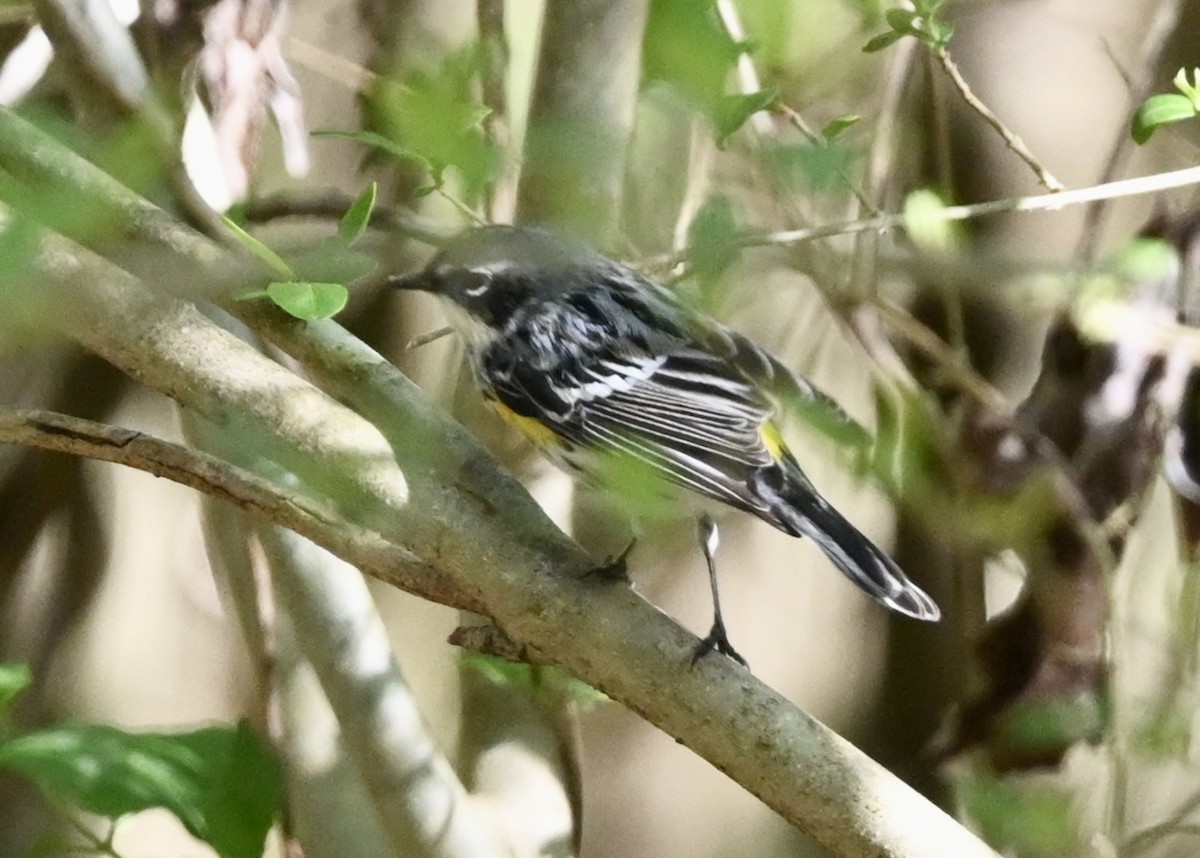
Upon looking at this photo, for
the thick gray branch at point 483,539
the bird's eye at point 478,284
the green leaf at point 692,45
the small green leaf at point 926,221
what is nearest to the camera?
the green leaf at point 692,45

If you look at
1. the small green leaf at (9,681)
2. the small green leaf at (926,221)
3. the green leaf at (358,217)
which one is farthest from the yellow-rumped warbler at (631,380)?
the small green leaf at (9,681)

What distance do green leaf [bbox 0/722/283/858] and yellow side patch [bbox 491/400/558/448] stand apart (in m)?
0.25

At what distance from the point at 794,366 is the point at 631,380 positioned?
1.45ft

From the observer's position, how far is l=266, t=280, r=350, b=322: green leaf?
389 millimetres

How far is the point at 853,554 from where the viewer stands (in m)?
0.62

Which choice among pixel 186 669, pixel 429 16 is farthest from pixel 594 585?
pixel 186 669

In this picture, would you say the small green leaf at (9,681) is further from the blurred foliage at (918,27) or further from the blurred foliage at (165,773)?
the blurred foliage at (918,27)

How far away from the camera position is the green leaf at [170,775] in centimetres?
63

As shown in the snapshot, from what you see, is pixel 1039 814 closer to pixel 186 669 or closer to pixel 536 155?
pixel 536 155

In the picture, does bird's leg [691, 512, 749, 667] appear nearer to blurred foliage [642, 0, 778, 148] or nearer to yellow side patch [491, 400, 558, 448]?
yellow side patch [491, 400, 558, 448]

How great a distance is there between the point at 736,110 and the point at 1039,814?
0.42m

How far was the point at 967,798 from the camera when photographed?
73 cm

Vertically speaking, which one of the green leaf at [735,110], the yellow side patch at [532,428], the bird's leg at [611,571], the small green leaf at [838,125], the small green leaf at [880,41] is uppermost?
the small green leaf at [880,41]

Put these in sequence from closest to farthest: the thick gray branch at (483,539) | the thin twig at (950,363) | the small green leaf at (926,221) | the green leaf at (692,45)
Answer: the green leaf at (692,45), the thick gray branch at (483,539), the small green leaf at (926,221), the thin twig at (950,363)
